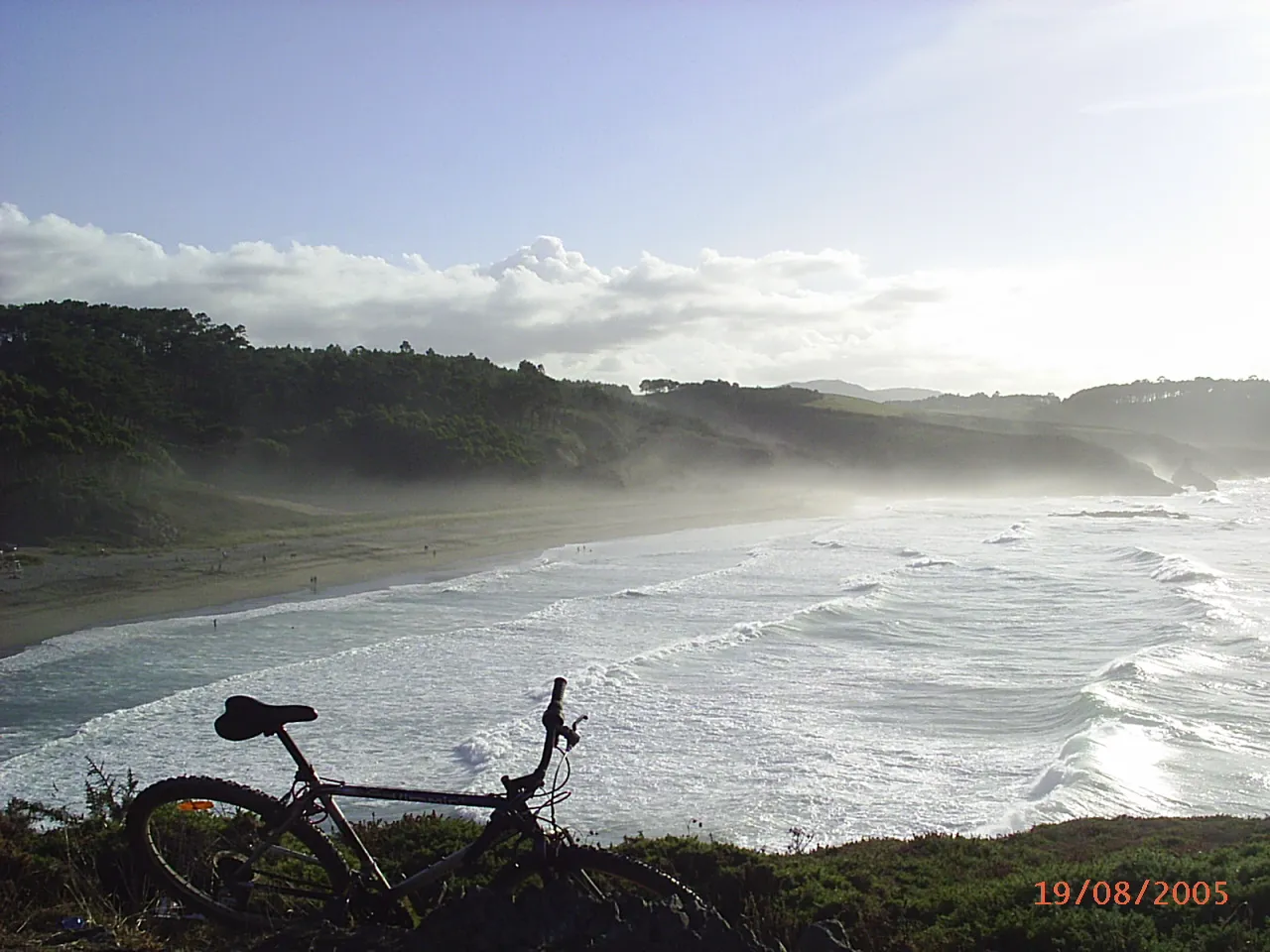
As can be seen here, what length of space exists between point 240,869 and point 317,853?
0.33m

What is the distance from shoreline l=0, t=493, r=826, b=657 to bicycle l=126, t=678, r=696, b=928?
16011 millimetres

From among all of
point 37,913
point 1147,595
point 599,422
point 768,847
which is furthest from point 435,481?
point 37,913

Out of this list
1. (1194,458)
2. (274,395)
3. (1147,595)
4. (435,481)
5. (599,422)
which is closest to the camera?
(1147,595)

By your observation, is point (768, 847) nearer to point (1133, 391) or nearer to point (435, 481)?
point (435, 481)

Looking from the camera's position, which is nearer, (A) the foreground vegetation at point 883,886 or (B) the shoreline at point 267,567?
(A) the foreground vegetation at point 883,886

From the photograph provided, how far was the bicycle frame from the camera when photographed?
11.6ft

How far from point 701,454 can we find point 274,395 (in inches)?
1493

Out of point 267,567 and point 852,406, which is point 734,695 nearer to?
point 267,567

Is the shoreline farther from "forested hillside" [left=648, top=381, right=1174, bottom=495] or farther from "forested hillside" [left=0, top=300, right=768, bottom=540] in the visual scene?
"forested hillside" [left=648, top=381, right=1174, bottom=495]

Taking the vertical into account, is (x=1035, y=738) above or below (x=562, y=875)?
below

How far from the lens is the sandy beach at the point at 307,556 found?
884 inches

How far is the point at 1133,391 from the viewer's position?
176m

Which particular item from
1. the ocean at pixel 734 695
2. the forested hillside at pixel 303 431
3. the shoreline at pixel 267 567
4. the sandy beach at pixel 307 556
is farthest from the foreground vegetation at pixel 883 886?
the forested hillside at pixel 303 431

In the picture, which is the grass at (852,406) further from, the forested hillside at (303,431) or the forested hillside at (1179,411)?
the forested hillside at (1179,411)
